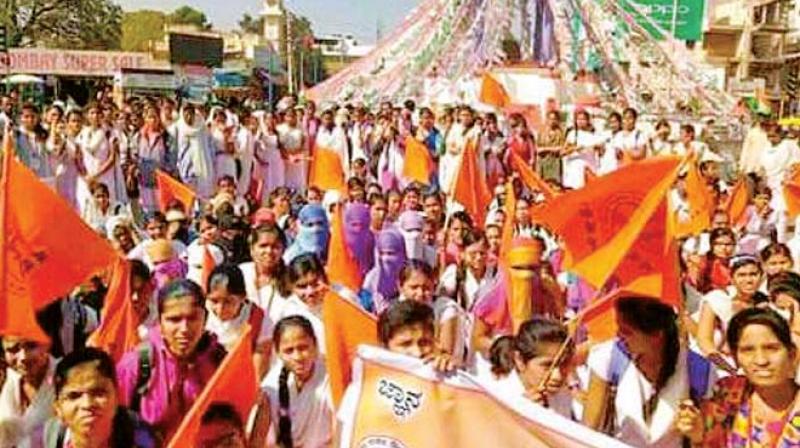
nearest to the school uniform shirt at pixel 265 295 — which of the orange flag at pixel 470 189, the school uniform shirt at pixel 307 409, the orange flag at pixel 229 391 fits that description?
the school uniform shirt at pixel 307 409

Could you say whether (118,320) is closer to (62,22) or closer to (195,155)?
(195,155)

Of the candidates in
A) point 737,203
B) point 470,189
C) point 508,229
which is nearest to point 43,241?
point 508,229

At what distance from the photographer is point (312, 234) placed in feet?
23.8

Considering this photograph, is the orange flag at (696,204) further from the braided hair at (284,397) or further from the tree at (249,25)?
the tree at (249,25)

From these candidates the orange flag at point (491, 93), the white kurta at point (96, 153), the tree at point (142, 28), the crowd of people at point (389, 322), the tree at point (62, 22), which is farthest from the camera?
the tree at point (142, 28)

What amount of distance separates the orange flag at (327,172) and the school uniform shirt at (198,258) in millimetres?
4087

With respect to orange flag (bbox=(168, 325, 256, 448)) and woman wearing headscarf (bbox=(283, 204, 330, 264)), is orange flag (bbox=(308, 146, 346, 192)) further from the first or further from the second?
orange flag (bbox=(168, 325, 256, 448))

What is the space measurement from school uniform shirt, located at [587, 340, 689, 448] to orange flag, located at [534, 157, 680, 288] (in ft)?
1.64

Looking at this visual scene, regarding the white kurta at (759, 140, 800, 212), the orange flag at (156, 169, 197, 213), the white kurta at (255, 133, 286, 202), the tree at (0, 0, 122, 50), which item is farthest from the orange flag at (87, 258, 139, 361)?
the tree at (0, 0, 122, 50)

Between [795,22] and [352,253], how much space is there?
223 ft

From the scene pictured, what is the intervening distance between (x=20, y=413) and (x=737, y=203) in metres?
7.19

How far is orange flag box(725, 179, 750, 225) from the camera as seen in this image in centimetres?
944

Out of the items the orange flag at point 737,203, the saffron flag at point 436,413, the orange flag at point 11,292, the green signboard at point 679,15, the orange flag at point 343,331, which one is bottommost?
the orange flag at point 737,203

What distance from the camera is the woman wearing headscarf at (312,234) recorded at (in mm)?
7121
